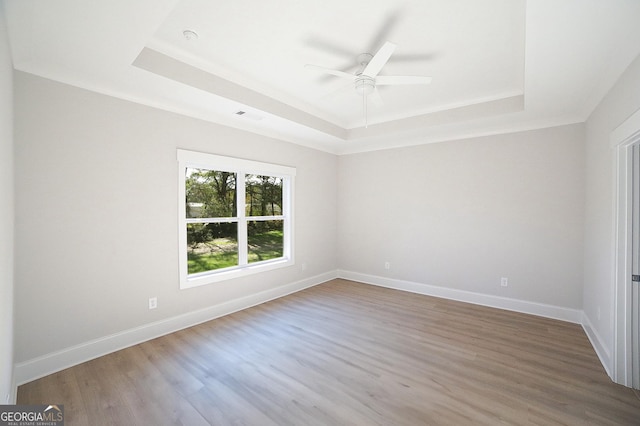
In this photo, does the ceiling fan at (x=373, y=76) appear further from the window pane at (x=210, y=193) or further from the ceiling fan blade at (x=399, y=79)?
the window pane at (x=210, y=193)

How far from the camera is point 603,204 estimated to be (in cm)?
264

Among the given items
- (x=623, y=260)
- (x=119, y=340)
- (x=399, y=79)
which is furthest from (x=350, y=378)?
(x=399, y=79)

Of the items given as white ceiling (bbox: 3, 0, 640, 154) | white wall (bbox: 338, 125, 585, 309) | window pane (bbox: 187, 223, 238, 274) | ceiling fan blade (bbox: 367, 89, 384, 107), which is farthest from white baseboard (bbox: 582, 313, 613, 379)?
window pane (bbox: 187, 223, 238, 274)

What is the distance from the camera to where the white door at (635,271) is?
2.16 metres

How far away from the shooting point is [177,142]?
3.21 m

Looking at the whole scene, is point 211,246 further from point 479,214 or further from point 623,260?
point 623,260

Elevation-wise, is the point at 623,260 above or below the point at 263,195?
below

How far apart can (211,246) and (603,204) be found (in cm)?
436

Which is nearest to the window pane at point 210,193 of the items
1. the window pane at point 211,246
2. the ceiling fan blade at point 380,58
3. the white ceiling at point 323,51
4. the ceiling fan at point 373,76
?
the window pane at point 211,246

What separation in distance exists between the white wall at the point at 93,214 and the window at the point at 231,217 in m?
0.16

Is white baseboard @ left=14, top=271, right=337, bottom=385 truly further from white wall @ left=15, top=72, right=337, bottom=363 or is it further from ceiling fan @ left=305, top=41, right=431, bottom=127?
ceiling fan @ left=305, top=41, right=431, bottom=127

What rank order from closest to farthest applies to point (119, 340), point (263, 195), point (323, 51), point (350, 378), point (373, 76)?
point (350, 378) < point (373, 76) < point (323, 51) < point (119, 340) < point (263, 195)

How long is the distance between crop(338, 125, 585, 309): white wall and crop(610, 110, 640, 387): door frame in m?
1.38

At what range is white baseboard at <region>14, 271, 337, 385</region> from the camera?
7.46 feet
